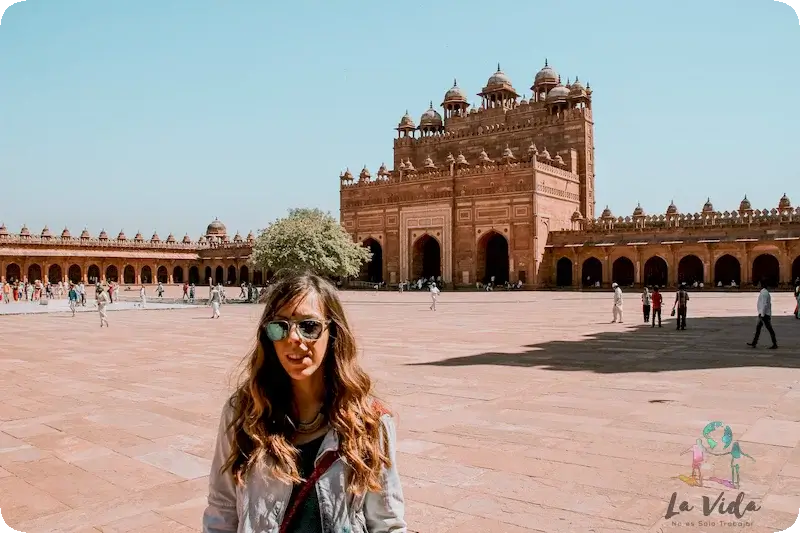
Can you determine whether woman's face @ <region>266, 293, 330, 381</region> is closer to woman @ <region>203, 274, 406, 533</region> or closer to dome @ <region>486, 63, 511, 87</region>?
woman @ <region>203, 274, 406, 533</region>

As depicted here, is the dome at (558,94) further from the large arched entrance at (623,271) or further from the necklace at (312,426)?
the necklace at (312,426)

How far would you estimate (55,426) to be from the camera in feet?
19.2

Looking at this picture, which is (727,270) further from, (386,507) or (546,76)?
(386,507)

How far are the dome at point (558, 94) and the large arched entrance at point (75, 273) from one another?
36014 mm

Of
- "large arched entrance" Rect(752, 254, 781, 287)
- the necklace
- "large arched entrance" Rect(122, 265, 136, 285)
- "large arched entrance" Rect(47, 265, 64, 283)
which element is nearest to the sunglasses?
the necklace

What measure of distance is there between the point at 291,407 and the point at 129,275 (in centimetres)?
5705

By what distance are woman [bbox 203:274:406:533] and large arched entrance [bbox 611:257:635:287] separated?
40.0 m

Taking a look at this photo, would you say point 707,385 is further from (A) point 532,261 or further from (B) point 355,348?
(A) point 532,261

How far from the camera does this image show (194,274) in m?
60.2

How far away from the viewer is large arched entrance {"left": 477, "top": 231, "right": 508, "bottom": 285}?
42344 millimetres

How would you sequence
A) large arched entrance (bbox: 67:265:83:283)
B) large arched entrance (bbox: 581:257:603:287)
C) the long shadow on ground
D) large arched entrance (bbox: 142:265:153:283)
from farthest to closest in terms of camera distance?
large arched entrance (bbox: 142:265:153:283), large arched entrance (bbox: 67:265:83:283), large arched entrance (bbox: 581:257:603:287), the long shadow on ground

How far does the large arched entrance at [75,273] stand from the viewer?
51844 millimetres
